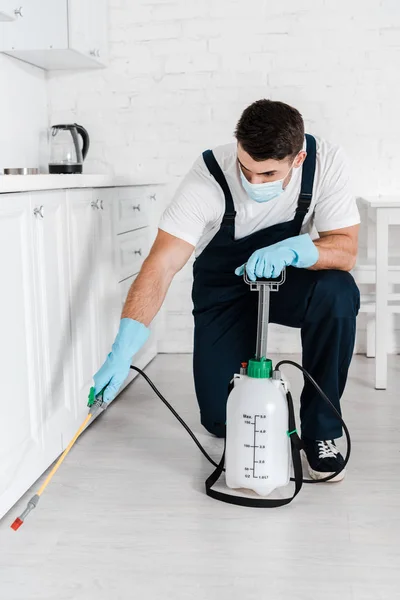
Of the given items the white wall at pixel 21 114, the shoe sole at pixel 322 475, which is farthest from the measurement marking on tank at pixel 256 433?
the white wall at pixel 21 114

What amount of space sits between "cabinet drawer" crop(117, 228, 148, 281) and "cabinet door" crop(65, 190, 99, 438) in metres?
0.32

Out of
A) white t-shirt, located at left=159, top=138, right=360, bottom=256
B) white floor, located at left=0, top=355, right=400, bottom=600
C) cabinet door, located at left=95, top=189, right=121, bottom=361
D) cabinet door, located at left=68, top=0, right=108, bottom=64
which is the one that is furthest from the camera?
cabinet door, located at left=68, top=0, right=108, bottom=64

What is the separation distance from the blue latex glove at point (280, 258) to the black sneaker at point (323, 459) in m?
0.46

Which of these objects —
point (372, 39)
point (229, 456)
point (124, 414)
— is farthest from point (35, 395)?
point (372, 39)

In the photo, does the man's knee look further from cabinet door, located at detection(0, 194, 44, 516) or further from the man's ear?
cabinet door, located at detection(0, 194, 44, 516)

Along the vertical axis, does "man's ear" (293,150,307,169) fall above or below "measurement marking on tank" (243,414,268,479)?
above

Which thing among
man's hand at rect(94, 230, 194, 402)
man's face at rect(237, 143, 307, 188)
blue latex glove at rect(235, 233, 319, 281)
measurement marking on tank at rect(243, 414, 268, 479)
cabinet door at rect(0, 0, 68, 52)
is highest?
cabinet door at rect(0, 0, 68, 52)

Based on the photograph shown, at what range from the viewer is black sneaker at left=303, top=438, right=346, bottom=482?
1.88 meters

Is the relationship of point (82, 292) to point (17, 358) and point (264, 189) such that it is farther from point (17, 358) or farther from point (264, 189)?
point (264, 189)

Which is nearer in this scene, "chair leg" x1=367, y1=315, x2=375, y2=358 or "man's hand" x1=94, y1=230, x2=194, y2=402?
"man's hand" x1=94, y1=230, x2=194, y2=402

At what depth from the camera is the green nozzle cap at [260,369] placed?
1689 millimetres

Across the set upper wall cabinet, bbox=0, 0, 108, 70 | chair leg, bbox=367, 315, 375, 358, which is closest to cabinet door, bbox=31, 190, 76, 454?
upper wall cabinet, bbox=0, 0, 108, 70

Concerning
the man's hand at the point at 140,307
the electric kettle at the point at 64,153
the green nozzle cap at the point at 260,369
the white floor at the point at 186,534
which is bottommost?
the white floor at the point at 186,534

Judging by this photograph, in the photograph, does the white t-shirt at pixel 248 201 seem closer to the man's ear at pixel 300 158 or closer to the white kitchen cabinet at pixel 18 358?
the man's ear at pixel 300 158
